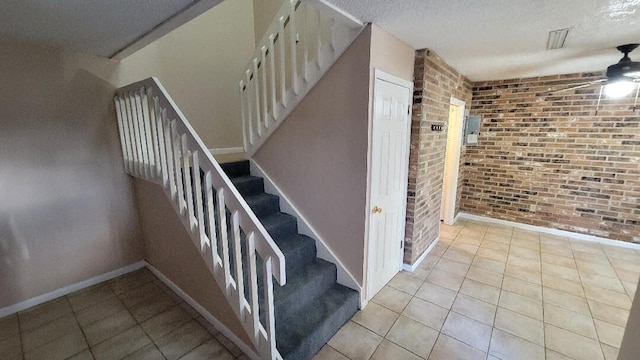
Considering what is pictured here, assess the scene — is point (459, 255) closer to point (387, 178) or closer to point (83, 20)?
point (387, 178)

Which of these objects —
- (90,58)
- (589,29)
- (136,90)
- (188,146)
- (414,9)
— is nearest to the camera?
(414,9)

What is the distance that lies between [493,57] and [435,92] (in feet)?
2.21

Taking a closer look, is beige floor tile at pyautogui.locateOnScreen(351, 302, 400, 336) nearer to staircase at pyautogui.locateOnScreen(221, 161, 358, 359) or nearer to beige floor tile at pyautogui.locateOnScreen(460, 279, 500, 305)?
staircase at pyautogui.locateOnScreen(221, 161, 358, 359)

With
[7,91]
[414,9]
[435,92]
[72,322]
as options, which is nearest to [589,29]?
[435,92]

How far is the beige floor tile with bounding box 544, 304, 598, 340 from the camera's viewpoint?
207 centimetres

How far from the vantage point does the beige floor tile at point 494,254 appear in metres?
3.22

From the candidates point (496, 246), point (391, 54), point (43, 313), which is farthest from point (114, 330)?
point (496, 246)

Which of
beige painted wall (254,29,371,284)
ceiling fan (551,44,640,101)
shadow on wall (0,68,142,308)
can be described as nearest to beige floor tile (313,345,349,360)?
beige painted wall (254,29,371,284)

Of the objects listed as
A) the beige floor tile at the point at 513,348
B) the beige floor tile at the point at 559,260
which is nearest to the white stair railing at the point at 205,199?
the beige floor tile at the point at 513,348

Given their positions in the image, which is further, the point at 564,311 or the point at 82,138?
the point at 82,138

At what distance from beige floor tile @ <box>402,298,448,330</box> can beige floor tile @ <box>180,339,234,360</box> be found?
1489 millimetres

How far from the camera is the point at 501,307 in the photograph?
7.69ft

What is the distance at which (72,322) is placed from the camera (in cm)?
215

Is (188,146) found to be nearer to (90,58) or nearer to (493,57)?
(90,58)
